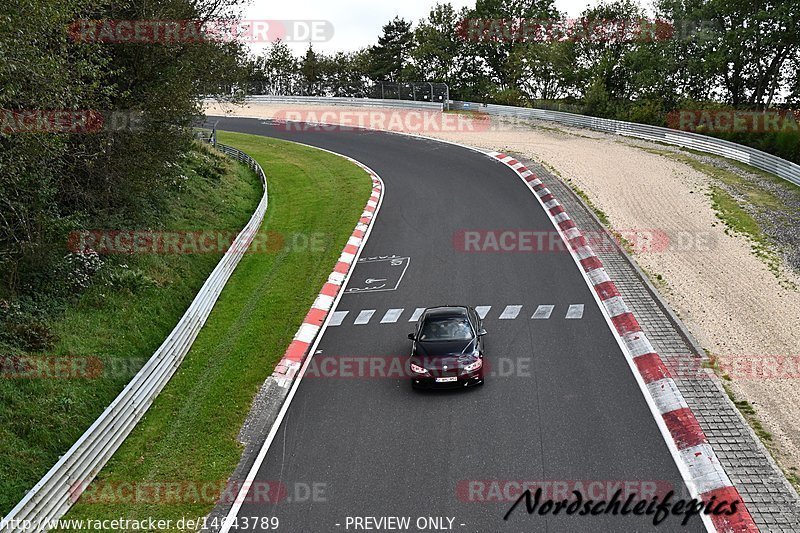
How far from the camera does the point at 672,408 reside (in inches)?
474

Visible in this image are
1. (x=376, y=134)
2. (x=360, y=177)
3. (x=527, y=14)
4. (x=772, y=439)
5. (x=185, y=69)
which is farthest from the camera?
(x=527, y=14)

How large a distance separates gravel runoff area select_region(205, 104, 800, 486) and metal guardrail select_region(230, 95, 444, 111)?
14.5 m

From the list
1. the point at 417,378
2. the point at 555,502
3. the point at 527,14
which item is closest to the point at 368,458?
the point at 417,378

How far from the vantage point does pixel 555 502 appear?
10.0m

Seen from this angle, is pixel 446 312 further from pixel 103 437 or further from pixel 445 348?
pixel 103 437

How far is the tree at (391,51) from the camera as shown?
73.3 m

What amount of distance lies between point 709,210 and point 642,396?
45.4ft

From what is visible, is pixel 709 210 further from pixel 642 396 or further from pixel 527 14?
pixel 527 14

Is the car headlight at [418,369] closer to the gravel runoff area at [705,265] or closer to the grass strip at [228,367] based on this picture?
the grass strip at [228,367]

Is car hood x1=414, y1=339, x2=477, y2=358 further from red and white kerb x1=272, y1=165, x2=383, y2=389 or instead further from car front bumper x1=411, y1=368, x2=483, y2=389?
red and white kerb x1=272, y1=165, x2=383, y2=389

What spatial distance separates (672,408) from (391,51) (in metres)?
67.5

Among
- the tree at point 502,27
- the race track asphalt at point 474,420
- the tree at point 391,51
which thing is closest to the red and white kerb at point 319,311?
the race track asphalt at point 474,420

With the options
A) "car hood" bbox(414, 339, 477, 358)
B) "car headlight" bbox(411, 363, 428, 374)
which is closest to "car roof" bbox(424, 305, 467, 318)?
"car hood" bbox(414, 339, 477, 358)

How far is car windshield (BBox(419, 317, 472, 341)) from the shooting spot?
1375 cm
